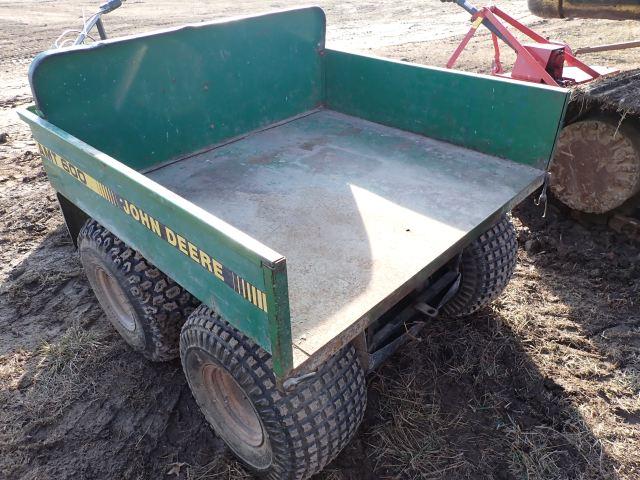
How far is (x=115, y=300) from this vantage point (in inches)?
131

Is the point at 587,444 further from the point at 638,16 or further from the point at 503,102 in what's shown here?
the point at 638,16

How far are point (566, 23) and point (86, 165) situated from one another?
12.9 meters

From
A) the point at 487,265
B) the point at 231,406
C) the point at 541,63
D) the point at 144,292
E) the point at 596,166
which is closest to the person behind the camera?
the point at 231,406

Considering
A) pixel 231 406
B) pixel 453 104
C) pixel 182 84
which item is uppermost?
pixel 182 84

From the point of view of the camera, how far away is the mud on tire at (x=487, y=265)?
10.1ft

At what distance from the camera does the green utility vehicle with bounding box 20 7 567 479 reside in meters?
2.10

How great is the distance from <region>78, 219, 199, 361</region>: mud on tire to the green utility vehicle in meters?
0.01

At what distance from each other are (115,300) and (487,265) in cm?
225

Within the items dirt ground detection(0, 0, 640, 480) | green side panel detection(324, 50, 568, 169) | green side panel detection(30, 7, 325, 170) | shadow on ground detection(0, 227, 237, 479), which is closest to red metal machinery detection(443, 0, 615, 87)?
dirt ground detection(0, 0, 640, 480)

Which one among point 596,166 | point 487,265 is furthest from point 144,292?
point 596,166

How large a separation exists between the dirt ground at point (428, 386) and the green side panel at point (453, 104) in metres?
1.15

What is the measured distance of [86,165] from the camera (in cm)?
250

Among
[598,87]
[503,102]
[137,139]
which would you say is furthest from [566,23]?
[137,139]

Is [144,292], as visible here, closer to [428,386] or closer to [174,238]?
[174,238]
